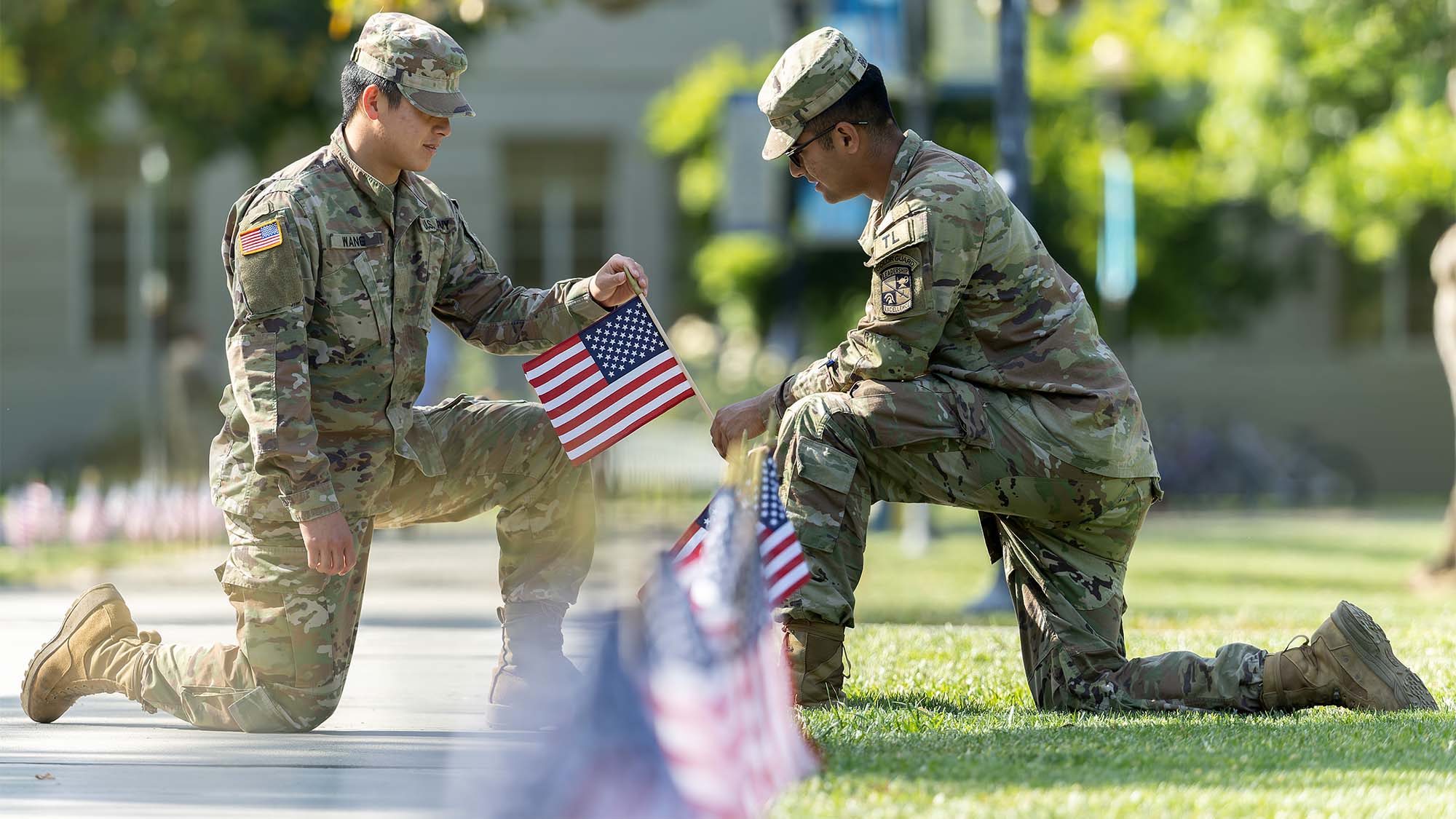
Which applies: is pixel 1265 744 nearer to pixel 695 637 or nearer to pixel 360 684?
pixel 695 637

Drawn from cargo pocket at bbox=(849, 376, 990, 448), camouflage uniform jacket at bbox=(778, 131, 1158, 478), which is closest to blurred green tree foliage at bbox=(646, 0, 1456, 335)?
camouflage uniform jacket at bbox=(778, 131, 1158, 478)

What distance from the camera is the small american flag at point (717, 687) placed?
387 cm

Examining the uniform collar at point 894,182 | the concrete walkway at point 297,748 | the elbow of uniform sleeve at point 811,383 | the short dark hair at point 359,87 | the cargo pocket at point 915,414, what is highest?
the short dark hair at point 359,87

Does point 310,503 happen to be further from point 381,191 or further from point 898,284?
point 898,284

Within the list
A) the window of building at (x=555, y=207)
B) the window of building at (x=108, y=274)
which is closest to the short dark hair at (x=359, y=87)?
the window of building at (x=555, y=207)

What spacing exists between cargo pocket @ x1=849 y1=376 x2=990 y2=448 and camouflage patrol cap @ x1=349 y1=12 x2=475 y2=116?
1370 millimetres

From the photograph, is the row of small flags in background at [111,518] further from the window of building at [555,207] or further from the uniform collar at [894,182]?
the window of building at [555,207]

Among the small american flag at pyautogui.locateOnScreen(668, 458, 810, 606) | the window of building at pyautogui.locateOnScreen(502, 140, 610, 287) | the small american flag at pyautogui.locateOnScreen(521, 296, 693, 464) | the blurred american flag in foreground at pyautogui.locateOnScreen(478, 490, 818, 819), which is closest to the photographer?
the blurred american flag in foreground at pyautogui.locateOnScreen(478, 490, 818, 819)

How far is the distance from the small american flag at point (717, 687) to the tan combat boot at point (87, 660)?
211 centimetres

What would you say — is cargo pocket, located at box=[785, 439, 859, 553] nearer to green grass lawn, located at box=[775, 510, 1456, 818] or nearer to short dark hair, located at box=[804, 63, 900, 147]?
green grass lawn, located at box=[775, 510, 1456, 818]

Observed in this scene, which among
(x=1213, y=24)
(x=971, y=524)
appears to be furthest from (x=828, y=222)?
(x=1213, y=24)

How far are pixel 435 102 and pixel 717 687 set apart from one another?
2209mm

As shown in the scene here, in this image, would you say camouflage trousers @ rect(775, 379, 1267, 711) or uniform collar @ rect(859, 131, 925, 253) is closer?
camouflage trousers @ rect(775, 379, 1267, 711)

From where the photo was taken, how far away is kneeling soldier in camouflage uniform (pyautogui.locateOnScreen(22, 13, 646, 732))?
17.3ft
